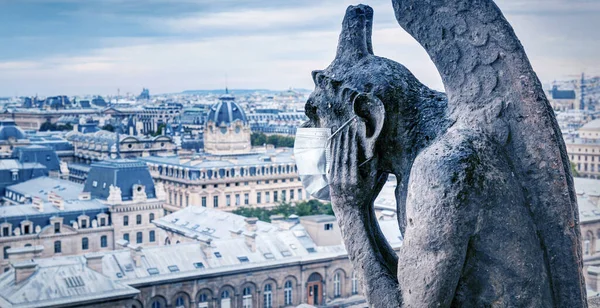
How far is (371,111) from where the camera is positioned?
310cm

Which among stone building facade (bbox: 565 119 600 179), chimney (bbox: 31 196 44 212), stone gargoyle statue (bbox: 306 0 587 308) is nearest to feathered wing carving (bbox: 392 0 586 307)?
stone gargoyle statue (bbox: 306 0 587 308)

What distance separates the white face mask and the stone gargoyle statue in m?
0.06

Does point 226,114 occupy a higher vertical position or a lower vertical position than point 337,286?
higher

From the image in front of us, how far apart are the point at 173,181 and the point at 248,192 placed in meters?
4.49

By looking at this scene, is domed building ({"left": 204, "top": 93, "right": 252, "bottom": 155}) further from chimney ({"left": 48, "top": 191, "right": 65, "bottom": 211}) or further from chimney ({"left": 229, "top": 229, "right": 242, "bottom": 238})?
chimney ({"left": 229, "top": 229, "right": 242, "bottom": 238})

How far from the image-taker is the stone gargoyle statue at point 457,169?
9.26 ft

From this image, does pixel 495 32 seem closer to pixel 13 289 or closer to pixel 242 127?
pixel 13 289

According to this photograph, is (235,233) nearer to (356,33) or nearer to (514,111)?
(356,33)

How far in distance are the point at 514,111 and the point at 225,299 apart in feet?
77.5

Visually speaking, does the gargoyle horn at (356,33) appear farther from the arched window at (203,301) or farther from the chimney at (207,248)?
the chimney at (207,248)

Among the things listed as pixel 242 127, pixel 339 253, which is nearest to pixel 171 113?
pixel 242 127

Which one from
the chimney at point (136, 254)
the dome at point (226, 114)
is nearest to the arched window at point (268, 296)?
the chimney at point (136, 254)

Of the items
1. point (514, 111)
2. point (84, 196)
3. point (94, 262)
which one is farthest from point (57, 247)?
point (514, 111)

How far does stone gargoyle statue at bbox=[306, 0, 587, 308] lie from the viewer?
2822mm
